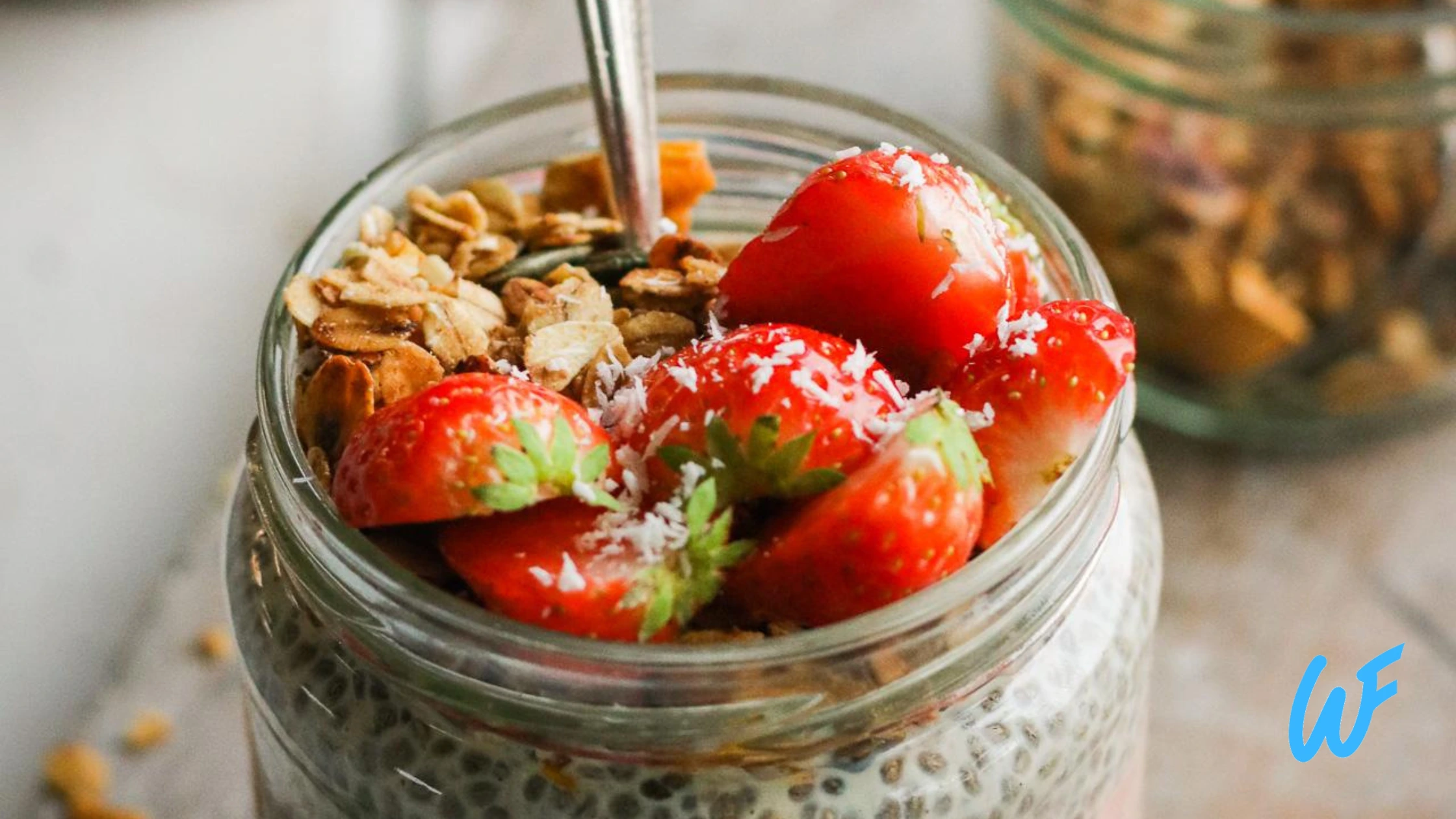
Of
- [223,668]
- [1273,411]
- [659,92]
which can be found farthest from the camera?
[1273,411]

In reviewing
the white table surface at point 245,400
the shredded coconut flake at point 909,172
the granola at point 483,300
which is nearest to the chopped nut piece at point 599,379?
the granola at point 483,300

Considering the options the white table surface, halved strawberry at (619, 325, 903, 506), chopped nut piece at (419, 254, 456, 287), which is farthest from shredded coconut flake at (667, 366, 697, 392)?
the white table surface

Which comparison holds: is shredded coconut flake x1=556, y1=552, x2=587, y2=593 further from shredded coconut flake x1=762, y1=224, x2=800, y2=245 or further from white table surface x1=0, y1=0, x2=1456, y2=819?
white table surface x1=0, y1=0, x2=1456, y2=819

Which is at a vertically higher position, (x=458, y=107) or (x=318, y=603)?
(x=318, y=603)

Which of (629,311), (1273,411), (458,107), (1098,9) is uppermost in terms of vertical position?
(629,311)

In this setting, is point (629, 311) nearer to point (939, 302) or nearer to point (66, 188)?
point (939, 302)

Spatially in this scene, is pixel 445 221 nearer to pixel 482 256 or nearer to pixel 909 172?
pixel 482 256

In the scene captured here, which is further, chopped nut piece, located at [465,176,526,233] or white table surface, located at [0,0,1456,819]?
white table surface, located at [0,0,1456,819]

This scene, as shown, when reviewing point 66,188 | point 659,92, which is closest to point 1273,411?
point 659,92
